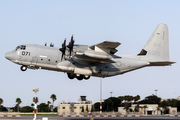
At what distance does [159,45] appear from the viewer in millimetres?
34781

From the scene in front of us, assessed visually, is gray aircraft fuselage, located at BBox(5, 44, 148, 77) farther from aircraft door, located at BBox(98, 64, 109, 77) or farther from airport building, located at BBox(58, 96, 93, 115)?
airport building, located at BBox(58, 96, 93, 115)

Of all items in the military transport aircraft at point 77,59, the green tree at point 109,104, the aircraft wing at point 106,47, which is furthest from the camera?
the green tree at point 109,104

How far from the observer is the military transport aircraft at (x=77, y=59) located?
1138 inches

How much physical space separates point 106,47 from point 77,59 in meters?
3.52

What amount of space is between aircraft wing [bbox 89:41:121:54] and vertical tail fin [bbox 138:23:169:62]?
6377 mm

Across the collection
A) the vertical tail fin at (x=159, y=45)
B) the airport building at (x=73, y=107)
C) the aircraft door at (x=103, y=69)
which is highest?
the vertical tail fin at (x=159, y=45)

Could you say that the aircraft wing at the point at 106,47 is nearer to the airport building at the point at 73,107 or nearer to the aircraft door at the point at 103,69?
the aircraft door at the point at 103,69

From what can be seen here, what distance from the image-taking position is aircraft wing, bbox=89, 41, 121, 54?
27862 mm

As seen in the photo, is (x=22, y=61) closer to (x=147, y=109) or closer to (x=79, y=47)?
(x=79, y=47)

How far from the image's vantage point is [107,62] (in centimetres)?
3009

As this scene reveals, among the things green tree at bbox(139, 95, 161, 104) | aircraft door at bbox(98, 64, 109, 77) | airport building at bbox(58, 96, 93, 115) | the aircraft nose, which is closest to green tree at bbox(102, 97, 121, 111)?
green tree at bbox(139, 95, 161, 104)

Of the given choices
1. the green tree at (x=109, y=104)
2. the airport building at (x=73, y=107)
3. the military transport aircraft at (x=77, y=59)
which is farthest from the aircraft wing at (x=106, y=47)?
the green tree at (x=109, y=104)

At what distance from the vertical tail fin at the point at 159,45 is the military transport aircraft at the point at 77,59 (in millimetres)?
1989

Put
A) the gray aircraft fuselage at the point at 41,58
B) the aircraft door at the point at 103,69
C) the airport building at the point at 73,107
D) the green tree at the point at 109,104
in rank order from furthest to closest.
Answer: the green tree at the point at 109,104
the airport building at the point at 73,107
the aircraft door at the point at 103,69
the gray aircraft fuselage at the point at 41,58
